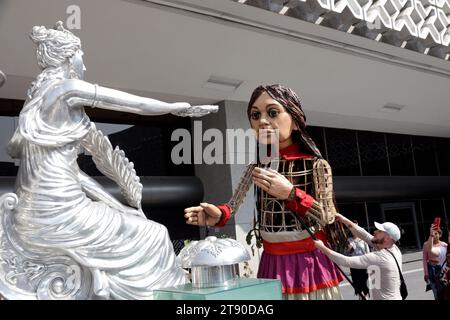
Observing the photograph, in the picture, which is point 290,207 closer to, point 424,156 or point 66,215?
point 66,215

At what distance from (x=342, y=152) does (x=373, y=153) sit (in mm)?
1065

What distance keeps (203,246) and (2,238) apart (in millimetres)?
963

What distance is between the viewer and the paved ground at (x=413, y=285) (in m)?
4.94

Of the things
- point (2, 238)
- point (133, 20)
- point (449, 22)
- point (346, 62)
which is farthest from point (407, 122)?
point (2, 238)

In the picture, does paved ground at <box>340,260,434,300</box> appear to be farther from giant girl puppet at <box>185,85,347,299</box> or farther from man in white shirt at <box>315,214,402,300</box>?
giant girl puppet at <box>185,85,347,299</box>

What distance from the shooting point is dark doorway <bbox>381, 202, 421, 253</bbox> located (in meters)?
10.3

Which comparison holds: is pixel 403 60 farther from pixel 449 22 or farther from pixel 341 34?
pixel 341 34

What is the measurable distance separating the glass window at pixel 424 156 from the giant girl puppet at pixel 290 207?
10.1 metres

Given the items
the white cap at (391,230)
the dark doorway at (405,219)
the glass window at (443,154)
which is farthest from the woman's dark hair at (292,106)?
the glass window at (443,154)

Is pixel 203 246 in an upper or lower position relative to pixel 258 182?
lower

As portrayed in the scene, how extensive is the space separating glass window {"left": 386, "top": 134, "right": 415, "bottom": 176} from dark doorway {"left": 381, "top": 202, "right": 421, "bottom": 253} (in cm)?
82

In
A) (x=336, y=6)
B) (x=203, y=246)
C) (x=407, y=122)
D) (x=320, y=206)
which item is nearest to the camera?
(x=203, y=246)

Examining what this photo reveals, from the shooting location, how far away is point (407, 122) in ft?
30.3
